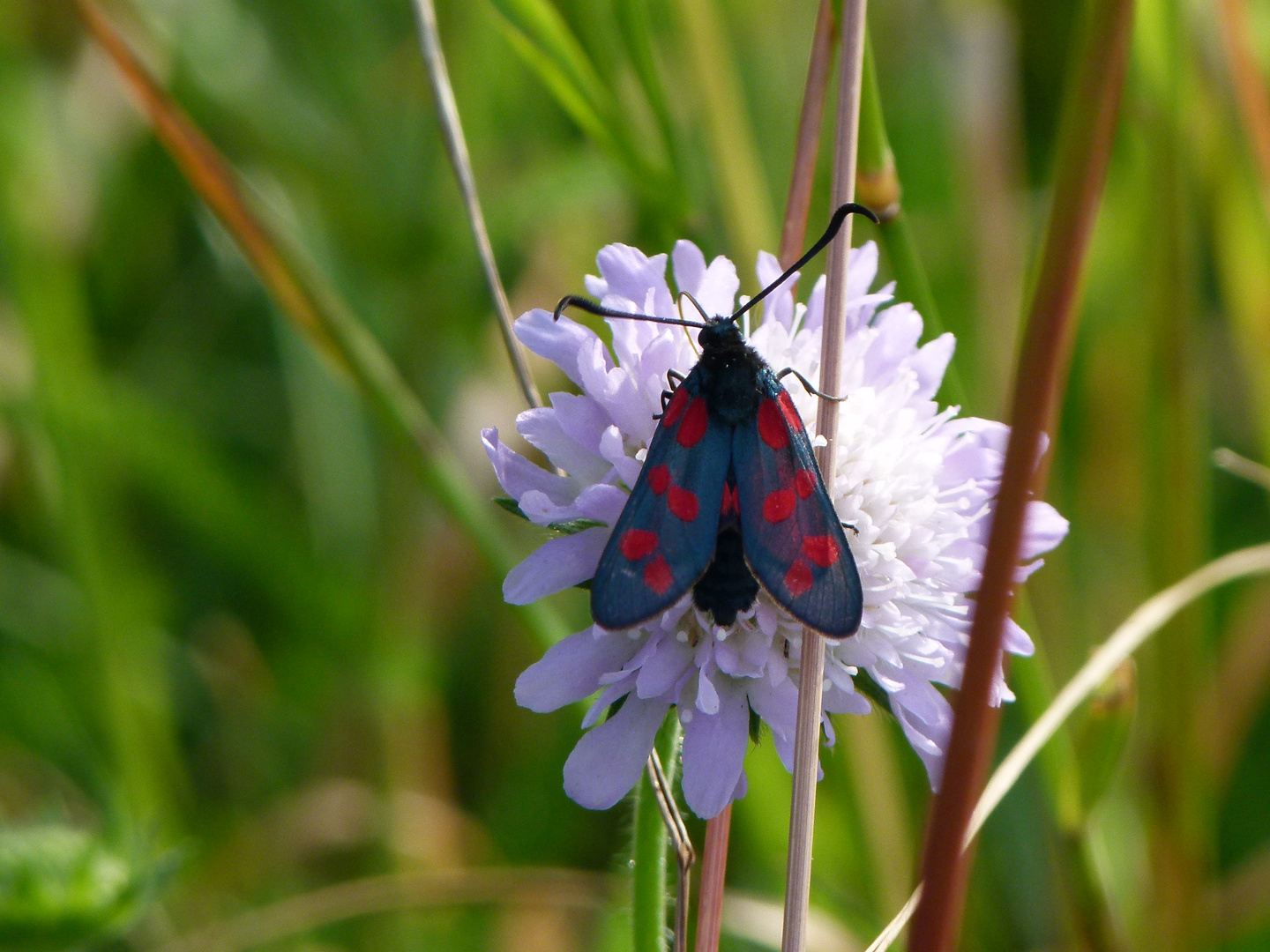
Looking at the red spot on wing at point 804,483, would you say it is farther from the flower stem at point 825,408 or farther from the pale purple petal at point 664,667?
the pale purple petal at point 664,667

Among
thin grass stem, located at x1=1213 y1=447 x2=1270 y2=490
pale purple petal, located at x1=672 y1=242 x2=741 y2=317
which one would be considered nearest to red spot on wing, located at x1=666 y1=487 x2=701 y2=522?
pale purple petal, located at x1=672 y1=242 x2=741 y2=317

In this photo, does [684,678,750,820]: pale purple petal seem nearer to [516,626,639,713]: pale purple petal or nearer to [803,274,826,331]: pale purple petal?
[516,626,639,713]: pale purple petal

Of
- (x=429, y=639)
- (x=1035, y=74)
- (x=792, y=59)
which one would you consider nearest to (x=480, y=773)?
(x=429, y=639)

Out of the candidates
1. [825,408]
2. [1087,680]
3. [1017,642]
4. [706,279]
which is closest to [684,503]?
[825,408]

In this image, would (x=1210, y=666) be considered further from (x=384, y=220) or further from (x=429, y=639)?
(x=384, y=220)

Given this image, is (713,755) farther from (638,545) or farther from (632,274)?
(632,274)

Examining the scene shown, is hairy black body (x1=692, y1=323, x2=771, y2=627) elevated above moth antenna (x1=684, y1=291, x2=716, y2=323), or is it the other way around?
moth antenna (x1=684, y1=291, x2=716, y2=323)

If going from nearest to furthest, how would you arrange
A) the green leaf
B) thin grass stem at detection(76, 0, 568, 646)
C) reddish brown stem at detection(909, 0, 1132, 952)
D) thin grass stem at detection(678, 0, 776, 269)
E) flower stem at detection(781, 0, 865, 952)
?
reddish brown stem at detection(909, 0, 1132, 952) → flower stem at detection(781, 0, 865, 952) → the green leaf → thin grass stem at detection(76, 0, 568, 646) → thin grass stem at detection(678, 0, 776, 269)
